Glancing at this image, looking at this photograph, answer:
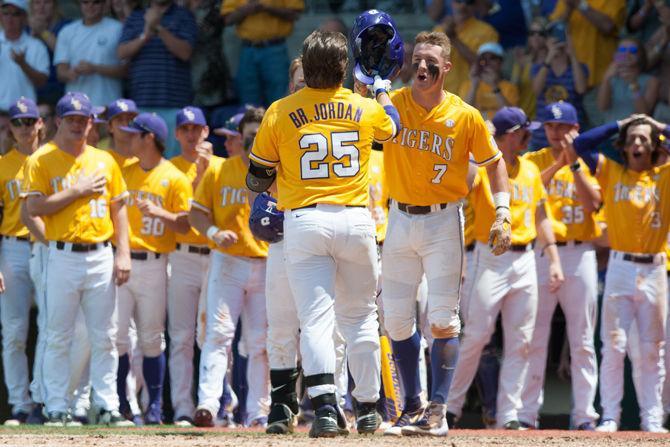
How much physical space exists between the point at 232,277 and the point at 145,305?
946mm

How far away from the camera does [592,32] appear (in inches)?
508

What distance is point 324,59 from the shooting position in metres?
6.83

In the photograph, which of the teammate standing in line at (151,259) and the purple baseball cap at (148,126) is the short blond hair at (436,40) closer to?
the teammate standing in line at (151,259)

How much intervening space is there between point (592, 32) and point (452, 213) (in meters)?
5.94

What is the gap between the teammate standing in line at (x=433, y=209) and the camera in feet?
24.5

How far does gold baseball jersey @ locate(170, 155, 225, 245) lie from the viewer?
10.6 m

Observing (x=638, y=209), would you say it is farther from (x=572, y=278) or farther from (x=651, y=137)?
(x=572, y=278)

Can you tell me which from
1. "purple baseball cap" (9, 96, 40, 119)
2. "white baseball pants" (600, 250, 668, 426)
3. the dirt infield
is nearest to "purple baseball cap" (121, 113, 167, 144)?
"purple baseball cap" (9, 96, 40, 119)

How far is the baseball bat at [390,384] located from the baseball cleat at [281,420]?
4.78 feet

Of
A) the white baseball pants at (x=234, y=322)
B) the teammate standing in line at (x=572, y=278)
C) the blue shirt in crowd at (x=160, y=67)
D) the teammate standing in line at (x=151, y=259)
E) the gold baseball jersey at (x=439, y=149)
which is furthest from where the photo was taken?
the blue shirt in crowd at (x=160, y=67)

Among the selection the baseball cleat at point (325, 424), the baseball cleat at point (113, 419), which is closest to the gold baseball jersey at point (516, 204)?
the baseball cleat at point (113, 419)

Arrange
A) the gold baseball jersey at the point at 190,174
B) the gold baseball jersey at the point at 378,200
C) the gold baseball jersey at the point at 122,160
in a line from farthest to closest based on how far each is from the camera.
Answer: the gold baseball jersey at the point at 122,160 < the gold baseball jersey at the point at 190,174 < the gold baseball jersey at the point at 378,200

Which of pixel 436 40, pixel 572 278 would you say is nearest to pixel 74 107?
pixel 436 40

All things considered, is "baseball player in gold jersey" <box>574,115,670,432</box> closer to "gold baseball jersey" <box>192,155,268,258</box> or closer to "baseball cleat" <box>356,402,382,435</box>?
"gold baseball jersey" <box>192,155,268,258</box>
